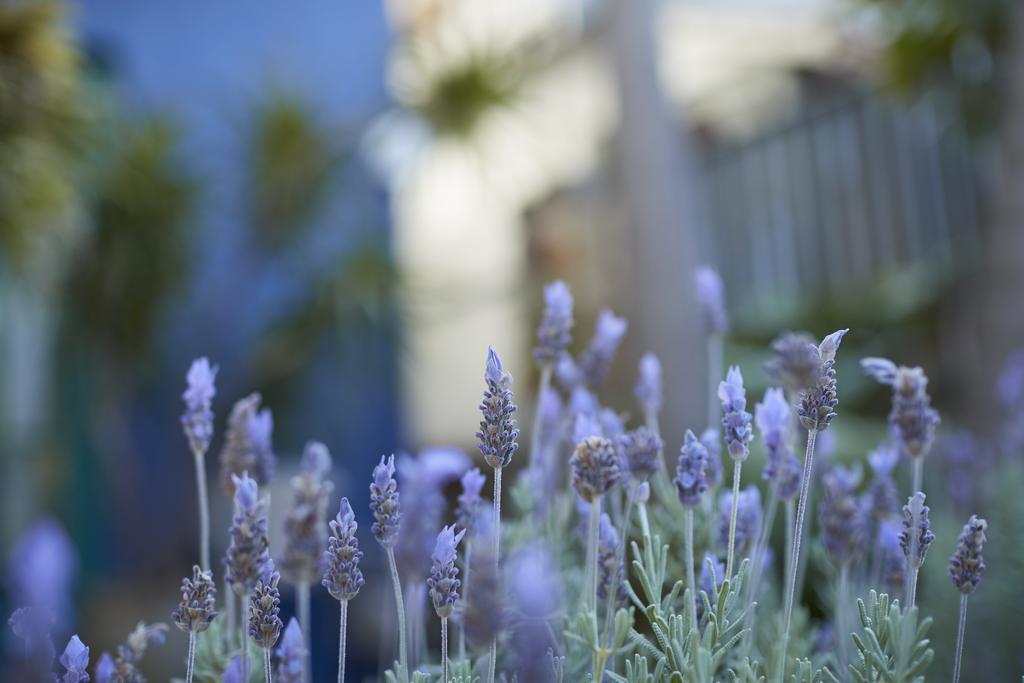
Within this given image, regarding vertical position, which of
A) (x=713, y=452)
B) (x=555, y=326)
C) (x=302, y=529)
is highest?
(x=555, y=326)

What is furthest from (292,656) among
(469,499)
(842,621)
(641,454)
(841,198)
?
(841,198)

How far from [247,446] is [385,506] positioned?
0.28 meters

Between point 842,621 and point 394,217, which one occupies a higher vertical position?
point 394,217

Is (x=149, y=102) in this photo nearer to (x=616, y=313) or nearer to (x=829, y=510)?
(x=616, y=313)

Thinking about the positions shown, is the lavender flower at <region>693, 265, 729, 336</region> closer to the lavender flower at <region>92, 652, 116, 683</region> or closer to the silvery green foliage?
the silvery green foliage

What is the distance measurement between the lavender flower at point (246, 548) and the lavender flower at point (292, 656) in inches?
4.8

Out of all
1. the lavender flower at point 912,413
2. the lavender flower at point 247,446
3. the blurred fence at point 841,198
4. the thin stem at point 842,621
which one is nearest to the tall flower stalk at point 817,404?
the lavender flower at point 912,413

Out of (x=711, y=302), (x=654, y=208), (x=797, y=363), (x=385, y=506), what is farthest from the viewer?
(x=654, y=208)

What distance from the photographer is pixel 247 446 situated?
1.21m

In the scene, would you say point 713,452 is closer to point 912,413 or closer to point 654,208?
point 912,413

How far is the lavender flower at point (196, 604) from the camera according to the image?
38.7 inches

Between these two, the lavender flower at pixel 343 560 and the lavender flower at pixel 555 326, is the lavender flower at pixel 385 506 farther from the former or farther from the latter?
the lavender flower at pixel 555 326

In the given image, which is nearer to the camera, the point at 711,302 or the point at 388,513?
the point at 388,513

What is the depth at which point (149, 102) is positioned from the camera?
5906 millimetres
